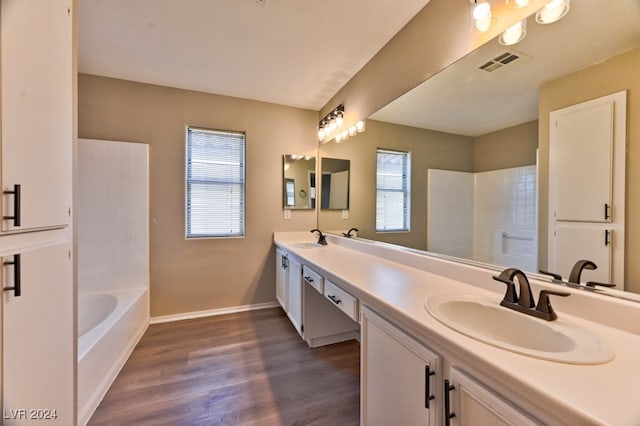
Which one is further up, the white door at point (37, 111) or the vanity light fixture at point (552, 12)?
the vanity light fixture at point (552, 12)

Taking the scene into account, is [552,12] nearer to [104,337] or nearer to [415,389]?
[415,389]

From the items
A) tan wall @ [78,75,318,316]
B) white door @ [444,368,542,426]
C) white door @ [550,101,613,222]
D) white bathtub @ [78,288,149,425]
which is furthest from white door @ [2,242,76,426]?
white door @ [550,101,613,222]

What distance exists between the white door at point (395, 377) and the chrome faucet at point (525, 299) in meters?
0.40

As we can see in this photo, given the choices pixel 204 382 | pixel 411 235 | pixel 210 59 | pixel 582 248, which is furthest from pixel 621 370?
pixel 210 59

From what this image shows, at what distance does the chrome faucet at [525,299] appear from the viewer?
2.90 ft

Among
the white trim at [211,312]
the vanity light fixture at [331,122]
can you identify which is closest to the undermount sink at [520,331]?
the vanity light fixture at [331,122]

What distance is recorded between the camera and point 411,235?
190cm

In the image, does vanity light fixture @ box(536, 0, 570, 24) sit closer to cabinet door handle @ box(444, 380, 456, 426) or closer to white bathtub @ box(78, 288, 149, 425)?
cabinet door handle @ box(444, 380, 456, 426)

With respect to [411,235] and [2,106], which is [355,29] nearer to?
[411,235]

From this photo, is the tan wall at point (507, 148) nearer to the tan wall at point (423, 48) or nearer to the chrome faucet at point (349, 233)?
the tan wall at point (423, 48)

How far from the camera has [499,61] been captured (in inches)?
50.1

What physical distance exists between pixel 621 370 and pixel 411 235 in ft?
4.28

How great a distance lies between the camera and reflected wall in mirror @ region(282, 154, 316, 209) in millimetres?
3182

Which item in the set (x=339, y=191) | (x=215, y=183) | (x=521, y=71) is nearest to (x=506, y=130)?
(x=521, y=71)
